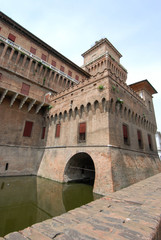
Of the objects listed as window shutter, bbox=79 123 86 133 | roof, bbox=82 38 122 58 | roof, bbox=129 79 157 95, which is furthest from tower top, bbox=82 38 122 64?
window shutter, bbox=79 123 86 133

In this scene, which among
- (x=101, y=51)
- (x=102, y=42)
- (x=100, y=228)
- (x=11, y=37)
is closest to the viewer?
(x=100, y=228)

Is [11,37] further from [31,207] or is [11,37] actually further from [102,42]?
[31,207]

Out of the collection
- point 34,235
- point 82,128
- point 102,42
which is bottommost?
point 34,235

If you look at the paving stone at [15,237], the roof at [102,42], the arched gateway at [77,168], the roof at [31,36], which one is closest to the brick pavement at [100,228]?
the paving stone at [15,237]

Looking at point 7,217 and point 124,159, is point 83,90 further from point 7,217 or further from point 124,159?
point 7,217

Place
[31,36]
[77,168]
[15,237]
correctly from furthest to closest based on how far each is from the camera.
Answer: [31,36] < [77,168] < [15,237]

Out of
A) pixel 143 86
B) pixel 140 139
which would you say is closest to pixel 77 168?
pixel 140 139

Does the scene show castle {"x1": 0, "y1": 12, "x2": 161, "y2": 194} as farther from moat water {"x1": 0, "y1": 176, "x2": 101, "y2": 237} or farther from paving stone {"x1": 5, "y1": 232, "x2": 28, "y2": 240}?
paving stone {"x1": 5, "y1": 232, "x2": 28, "y2": 240}

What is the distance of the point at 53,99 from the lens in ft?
54.2

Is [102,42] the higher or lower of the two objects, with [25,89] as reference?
higher

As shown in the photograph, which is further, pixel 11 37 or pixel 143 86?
pixel 143 86

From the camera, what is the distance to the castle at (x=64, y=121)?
9905 mm

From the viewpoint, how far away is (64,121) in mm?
13805

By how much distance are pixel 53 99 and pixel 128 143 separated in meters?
11.0
